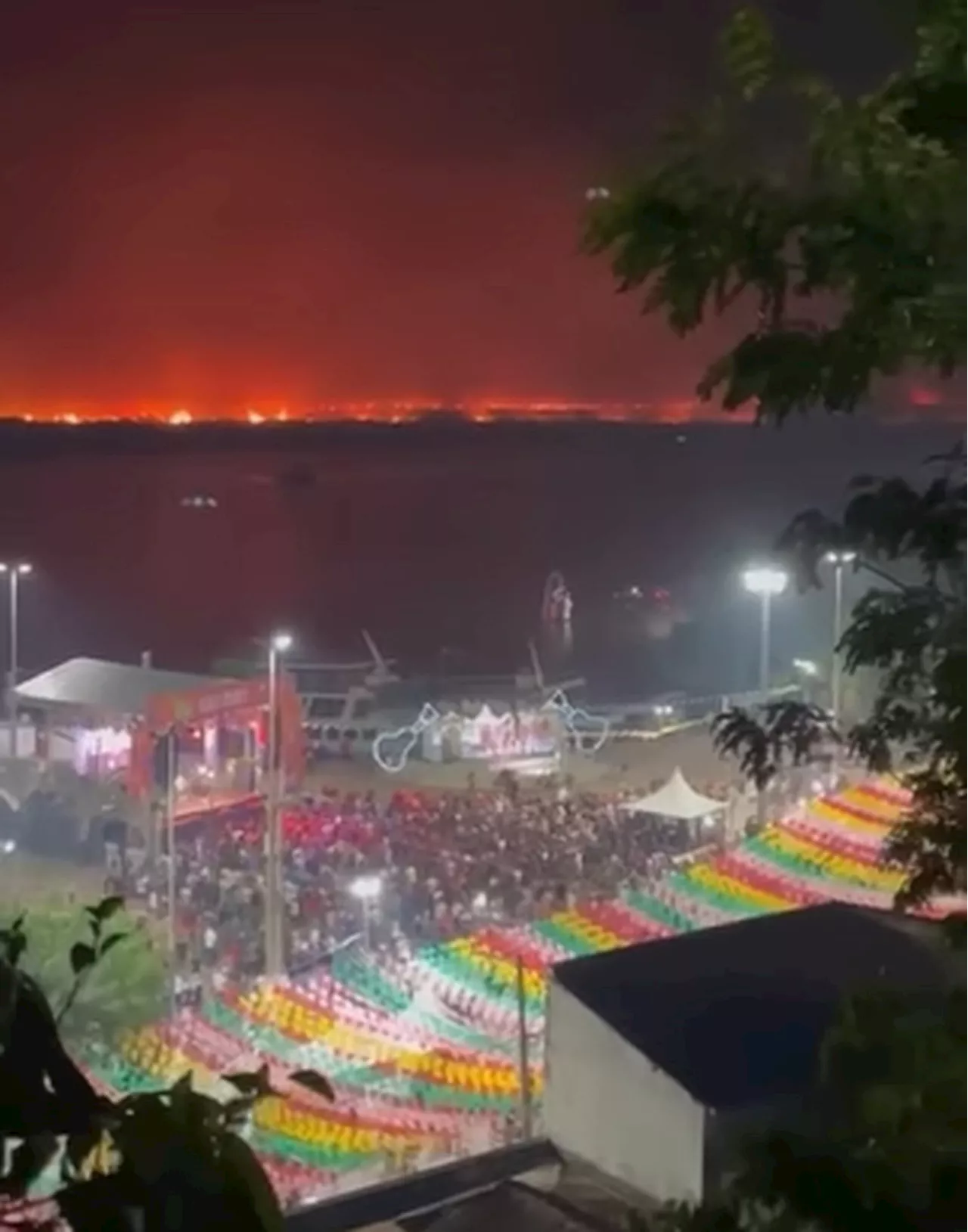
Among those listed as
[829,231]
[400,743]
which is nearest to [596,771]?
[400,743]

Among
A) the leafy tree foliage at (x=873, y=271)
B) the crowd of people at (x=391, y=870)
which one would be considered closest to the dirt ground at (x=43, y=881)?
the crowd of people at (x=391, y=870)

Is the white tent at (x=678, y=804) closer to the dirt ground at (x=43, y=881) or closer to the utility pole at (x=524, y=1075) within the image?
the dirt ground at (x=43, y=881)

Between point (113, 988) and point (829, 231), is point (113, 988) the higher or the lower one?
the lower one

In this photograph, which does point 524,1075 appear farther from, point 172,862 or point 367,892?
point 172,862

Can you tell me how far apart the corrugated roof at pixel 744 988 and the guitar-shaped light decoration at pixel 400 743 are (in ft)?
A: 24.8

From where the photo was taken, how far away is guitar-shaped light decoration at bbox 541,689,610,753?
11.7m

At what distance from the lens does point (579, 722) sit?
41.7 feet

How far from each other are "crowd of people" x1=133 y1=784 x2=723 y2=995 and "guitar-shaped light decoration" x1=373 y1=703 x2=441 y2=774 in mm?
1634

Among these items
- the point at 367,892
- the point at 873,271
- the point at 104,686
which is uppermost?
the point at 873,271

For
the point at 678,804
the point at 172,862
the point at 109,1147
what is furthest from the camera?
the point at 678,804

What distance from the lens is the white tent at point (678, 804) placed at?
8.74m

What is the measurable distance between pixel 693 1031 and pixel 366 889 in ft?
14.5

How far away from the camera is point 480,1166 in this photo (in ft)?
11.5

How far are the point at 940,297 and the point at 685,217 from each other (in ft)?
0.71
